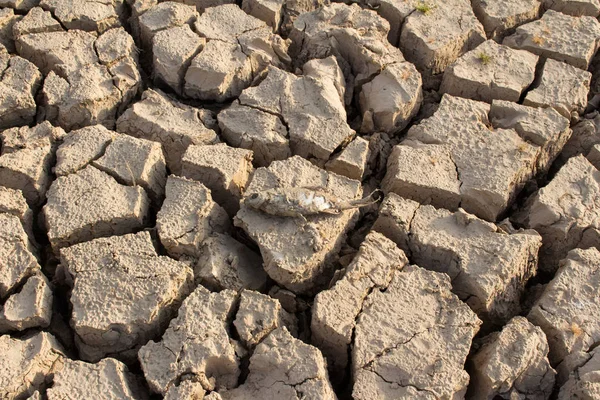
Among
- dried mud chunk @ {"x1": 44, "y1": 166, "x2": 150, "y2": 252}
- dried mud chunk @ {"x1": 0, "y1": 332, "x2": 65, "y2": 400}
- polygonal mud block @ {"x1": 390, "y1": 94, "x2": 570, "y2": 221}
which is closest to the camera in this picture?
dried mud chunk @ {"x1": 0, "y1": 332, "x2": 65, "y2": 400}

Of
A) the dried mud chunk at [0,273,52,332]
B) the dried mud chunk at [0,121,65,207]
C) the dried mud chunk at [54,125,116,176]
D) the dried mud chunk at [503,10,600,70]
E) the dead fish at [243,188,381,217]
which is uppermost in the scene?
the dried mud chunk at [503,10,600,70]

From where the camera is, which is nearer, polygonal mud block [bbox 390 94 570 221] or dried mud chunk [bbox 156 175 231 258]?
dried mud chunk [bbox 156 175 231 258]

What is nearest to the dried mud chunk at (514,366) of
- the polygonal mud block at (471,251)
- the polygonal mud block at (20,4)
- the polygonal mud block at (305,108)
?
the polygonal mud block at (471,251)

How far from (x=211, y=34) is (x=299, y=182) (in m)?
1.38

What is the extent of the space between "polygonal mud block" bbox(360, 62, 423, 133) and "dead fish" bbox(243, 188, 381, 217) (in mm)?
854

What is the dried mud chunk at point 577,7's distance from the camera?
14.3ft

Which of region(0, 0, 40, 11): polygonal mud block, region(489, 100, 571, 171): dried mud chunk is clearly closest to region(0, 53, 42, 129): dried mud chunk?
region(0, 0, 40, 11): polygonal mud block

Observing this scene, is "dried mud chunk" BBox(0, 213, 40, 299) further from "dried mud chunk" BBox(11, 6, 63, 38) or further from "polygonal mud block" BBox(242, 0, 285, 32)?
"polygonal mud block" BBox(242, 0, 285, 32)

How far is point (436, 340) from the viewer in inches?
107

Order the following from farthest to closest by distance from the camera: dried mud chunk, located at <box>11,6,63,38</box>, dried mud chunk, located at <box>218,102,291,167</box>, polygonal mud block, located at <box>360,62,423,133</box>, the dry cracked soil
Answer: dried mud chunk, located at <box>11,6,63,38</box>
polygonal mud block, located at <box>360,62,423,133</box>
dried mud chunk, located at <box>218,102,291,167</box>
the dry cracked soil

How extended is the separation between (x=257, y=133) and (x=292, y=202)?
2.19 ft

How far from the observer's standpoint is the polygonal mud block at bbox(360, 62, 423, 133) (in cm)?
370

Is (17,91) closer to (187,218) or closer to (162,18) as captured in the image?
(162,18)

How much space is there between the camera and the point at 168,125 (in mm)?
3535
